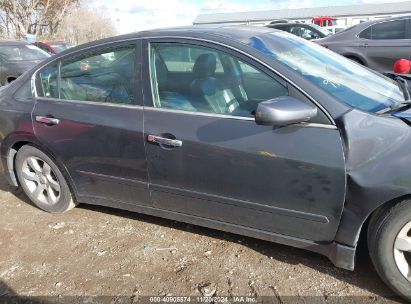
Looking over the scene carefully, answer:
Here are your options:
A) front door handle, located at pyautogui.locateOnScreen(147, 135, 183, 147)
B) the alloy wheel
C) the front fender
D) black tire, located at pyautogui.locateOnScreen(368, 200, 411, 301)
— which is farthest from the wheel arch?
black tire, located at pyautogui.locateOnScreen(368, 200, 411, 301)

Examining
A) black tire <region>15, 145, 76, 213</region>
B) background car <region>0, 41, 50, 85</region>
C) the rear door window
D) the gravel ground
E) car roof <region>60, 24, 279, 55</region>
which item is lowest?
the gravel ground

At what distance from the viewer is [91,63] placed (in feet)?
10.8

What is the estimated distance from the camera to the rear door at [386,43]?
8027 mm

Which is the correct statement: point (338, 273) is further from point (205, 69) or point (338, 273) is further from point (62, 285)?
point (62, 285)

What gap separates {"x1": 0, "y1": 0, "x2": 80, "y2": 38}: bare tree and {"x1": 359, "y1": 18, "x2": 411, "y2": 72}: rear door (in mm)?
24512

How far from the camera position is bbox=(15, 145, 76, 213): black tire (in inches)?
141

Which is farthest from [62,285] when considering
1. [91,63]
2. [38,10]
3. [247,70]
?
[38,10]

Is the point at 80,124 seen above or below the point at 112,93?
below

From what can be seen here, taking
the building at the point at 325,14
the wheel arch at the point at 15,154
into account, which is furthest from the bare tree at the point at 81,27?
the wheel arch at the point at 15,154

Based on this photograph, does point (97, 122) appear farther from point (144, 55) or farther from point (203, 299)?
point (203, 299)

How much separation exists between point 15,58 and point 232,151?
9204mm

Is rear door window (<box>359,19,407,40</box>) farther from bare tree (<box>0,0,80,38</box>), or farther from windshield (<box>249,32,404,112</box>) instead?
bare tree (<box>0,0,80,38</box>)

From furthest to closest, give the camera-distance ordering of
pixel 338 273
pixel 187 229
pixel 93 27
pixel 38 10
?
pixel 93 27
pixel 38 10
pixel 187 229
pixel 338 273

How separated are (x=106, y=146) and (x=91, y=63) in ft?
2.30
